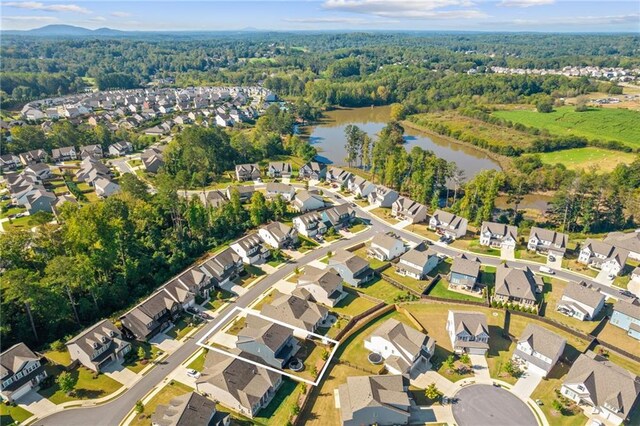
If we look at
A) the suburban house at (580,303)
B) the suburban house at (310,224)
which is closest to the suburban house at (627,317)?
the suburban house at (580,303)

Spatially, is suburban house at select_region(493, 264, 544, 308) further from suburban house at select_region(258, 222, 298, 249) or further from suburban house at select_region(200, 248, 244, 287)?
suburban house at select_region(200, 248, 244, 287)

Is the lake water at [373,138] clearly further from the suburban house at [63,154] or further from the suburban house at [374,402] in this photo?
the suburban house at [374,402]

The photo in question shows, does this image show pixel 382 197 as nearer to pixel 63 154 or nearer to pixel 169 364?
pixel 169 364

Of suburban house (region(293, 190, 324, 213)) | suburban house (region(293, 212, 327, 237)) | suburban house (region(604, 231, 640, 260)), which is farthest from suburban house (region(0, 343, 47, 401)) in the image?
suburban house (region(604, 231, 640, 260))

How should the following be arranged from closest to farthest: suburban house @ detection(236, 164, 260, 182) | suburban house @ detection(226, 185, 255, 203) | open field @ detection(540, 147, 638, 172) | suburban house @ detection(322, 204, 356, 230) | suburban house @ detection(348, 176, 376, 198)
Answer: suburban house @ detection(322, 204, 356, 230)
suburban house @ detection(226, 185, 255, 203)
suburban house @ detection(348, 176, 376, 198)
suburban house @ detection(236, 164, 260, 182)
open field @ detection(540, 147, 638, 172)

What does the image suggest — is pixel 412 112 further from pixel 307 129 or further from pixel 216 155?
pixel 216 155

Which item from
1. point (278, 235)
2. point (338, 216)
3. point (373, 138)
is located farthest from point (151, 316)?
point (373, 138)

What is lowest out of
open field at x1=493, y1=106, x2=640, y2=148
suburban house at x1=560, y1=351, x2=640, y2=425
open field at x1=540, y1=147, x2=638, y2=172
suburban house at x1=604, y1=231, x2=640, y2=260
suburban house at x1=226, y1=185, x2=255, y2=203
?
suburban house at x1=560, y1=351, x2=640, y2=425

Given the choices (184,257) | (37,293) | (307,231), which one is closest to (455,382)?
(307,231)
